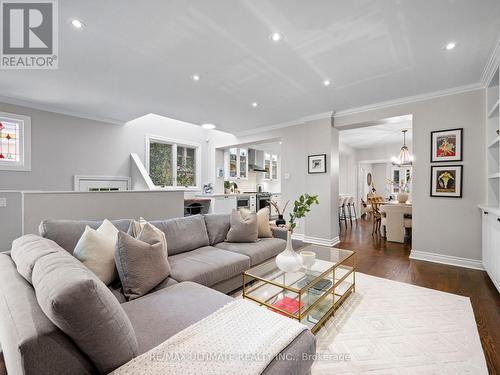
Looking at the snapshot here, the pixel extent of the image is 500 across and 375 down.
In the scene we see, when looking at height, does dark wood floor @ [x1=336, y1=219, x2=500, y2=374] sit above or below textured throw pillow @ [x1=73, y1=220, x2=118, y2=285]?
below

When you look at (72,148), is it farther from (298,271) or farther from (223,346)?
(223,346)

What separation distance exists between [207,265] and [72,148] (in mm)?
3990

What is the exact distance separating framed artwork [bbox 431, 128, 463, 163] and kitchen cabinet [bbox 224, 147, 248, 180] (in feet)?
15.3

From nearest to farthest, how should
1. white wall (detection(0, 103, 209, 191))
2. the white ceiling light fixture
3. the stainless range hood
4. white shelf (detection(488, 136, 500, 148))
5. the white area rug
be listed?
Result: the white area rug, the white ceiling light fixture, white shelf (detection(488, 136, 500, 148)), white wall (detection(0, 103, 209, 191)), the stainless range hood

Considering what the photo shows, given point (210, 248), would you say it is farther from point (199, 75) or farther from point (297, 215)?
point (199, 75)

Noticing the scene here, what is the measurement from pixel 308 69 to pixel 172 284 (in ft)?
9.10

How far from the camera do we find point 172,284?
1789 mm

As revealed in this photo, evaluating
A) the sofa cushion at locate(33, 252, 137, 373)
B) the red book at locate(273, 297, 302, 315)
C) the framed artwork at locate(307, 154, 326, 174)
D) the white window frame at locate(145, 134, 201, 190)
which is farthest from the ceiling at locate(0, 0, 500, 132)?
the red book at locate(273, 297, 302, 315)

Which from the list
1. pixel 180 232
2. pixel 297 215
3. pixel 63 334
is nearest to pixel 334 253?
pixel 297 215

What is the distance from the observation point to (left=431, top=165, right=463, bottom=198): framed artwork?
10.9 ft

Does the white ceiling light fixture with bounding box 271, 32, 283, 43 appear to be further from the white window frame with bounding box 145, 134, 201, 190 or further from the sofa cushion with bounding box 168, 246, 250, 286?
the white window frame with bounding box 145, 134, 201, 190

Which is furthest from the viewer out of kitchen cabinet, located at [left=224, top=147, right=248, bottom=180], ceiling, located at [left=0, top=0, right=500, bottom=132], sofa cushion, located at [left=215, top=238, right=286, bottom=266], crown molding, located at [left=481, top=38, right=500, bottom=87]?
kitchen cabinet, located at [left=224, top=147, right=248, bottom=180]

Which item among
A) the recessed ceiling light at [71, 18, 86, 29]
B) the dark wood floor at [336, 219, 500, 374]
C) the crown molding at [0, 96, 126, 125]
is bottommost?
the dark wood floor at [336, 219, 500, 374]

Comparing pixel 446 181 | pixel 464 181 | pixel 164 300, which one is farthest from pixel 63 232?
pixel 464 181
